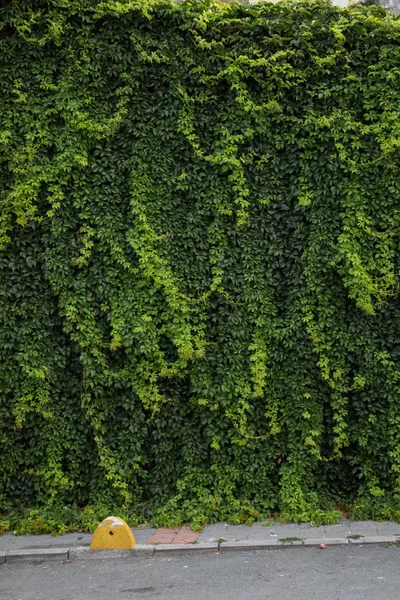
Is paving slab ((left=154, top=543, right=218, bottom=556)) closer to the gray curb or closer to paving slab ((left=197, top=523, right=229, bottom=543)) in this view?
the gray curb

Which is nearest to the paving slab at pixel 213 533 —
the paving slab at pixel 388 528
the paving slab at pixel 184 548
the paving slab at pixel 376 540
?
the paving slab at pixel 184 548

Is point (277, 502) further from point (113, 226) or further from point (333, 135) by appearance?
point (333, 135)

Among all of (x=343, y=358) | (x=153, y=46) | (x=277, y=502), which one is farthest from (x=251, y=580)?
(x=153, y=46)

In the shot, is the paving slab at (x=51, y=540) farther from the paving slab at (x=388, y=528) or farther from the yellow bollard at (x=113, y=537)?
the paving slab at (x=388, y=528)

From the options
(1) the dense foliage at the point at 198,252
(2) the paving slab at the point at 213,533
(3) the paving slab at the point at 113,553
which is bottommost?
(3) the paving slab at the point at 113,553

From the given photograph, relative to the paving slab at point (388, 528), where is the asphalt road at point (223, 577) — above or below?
below

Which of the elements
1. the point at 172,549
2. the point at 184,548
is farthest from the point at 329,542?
the point at 172,549
